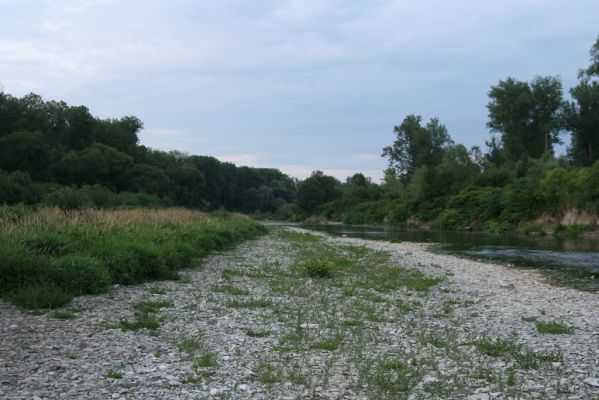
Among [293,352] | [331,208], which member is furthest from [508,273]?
[331,208]

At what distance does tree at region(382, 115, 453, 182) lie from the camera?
147 m

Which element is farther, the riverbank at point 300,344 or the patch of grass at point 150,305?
the patch of grass at point 150,305

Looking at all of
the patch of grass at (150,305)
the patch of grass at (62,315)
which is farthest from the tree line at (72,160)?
the patch of grass at (62,315)

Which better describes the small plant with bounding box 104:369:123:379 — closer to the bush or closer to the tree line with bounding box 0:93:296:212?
the bush

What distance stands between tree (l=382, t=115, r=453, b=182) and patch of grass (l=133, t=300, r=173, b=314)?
137460 millimetres

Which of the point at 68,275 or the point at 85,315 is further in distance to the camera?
the point at 68,275

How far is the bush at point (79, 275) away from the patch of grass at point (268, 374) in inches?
311

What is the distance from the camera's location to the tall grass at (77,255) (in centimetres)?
1388

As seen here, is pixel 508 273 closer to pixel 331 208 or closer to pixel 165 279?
pixel 165 279

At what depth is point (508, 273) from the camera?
2662 cm

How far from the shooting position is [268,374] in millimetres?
8844

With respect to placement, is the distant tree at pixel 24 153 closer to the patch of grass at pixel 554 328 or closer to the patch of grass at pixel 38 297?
the patch of grass at pixel 38 297

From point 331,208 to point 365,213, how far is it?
94.5ft

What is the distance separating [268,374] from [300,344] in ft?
7.40
